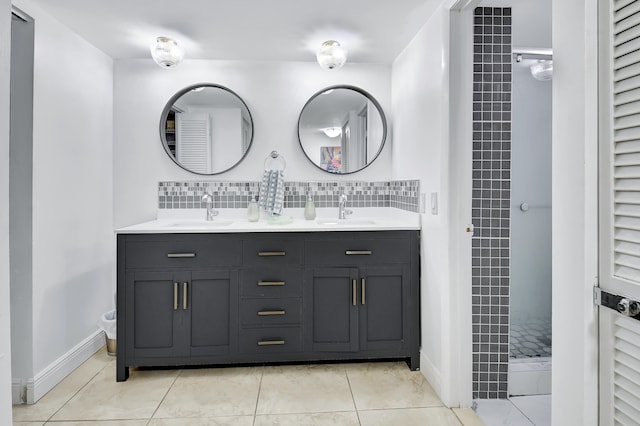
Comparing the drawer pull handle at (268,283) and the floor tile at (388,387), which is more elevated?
the drawer pull handle at (268,283)

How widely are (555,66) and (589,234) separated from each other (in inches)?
22.1

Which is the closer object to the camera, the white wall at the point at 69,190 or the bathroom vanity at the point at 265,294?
the white wall at the point at 69,190

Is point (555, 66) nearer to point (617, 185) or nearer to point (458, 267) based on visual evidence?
point (617, 185)

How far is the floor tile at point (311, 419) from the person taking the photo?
211cm

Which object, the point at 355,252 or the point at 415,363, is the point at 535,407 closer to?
the point at 415,363

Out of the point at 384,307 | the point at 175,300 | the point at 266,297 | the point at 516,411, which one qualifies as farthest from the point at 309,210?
the point at 516,411

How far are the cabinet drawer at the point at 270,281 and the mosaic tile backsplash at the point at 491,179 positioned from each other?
1055 millimetres

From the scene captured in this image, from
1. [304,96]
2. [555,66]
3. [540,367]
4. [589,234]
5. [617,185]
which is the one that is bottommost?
[540,367]

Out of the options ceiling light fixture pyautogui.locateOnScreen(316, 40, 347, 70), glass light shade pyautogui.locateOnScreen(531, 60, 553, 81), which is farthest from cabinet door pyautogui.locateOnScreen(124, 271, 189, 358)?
glass light shade pyautogui.locateOnScreen(531, 60, 553, 81)

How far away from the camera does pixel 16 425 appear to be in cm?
210

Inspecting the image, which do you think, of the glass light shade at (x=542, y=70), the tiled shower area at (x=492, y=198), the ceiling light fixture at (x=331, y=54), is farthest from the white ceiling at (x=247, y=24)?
the glass light shade at (x=542, y=70)

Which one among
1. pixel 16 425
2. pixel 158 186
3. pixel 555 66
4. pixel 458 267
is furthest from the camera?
pixel 158 186

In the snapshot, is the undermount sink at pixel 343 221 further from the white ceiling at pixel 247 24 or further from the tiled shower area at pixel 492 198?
the white ceiling at pixel 247 24

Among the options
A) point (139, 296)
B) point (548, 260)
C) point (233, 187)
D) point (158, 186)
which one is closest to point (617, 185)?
point (548, 260)
